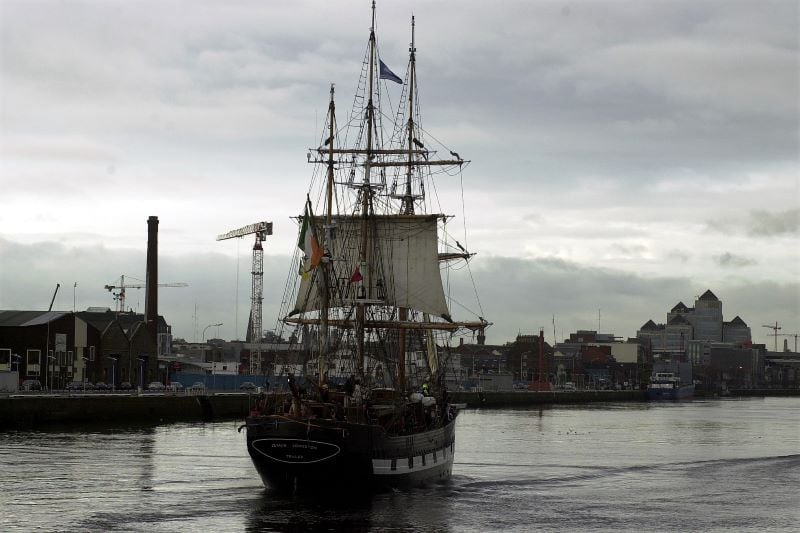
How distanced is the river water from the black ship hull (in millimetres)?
879

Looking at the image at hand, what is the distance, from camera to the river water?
5122cm

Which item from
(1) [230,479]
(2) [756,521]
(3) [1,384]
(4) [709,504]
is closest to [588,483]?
(4) [709,504]

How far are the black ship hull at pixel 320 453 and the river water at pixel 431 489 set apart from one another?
879 millimetres

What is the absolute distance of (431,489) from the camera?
62.0 meters

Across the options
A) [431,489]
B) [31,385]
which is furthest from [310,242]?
[31,385]

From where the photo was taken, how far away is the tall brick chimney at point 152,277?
16125 centimetres

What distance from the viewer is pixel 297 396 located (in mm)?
55844

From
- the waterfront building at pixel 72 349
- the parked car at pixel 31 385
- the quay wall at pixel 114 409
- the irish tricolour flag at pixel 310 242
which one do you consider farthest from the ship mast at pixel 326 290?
the waterfront building at pixel 72 349

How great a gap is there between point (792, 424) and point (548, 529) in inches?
4290

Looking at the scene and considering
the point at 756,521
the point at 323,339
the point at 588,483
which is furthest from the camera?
the point at 588,483

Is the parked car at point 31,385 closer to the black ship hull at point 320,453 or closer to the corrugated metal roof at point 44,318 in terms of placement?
the corrugated metal roof at point 44,318

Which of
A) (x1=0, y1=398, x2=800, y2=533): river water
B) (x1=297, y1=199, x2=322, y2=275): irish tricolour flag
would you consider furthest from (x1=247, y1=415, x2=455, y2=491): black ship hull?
(x1=297, y1=199, x2=322, y2=275): irish tricolour flag

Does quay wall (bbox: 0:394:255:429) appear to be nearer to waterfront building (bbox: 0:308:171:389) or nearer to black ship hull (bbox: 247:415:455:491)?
waterfront building (bbox: 0:308:171:389)

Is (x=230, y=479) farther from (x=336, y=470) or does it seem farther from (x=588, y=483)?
(x=588, y=483)
